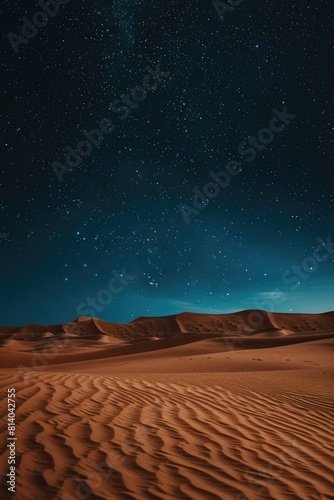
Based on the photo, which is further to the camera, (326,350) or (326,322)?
(326,322)

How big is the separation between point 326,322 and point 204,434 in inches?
2105

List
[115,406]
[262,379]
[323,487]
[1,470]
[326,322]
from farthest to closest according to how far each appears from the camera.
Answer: [326,322]
[262,379]
[115,406]
[323,487]
[1,470]

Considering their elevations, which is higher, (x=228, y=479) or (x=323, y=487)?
(x=228, y=479)

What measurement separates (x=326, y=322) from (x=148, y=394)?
51.8m

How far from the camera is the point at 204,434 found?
13.3 feet

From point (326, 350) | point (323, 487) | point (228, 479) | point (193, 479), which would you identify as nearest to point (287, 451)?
point (323, 487)

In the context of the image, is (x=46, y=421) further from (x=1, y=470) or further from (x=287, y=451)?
(x=287, y=451)

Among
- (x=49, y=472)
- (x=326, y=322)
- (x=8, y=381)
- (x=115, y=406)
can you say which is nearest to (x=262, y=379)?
(x=115, y=406)

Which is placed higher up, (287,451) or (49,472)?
(49,472)

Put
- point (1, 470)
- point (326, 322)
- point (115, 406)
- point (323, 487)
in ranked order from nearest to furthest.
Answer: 1. point (1, 470)
2. point (323, 487)
3. point (115, 406)
4. point (326, 322)

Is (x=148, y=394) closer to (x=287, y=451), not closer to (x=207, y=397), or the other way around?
(x=207, y=397)

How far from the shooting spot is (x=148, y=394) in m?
6.18

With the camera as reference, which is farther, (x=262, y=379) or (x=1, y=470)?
(x=262, y=379)

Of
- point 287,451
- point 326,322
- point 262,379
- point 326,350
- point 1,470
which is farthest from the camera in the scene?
point 326,322
